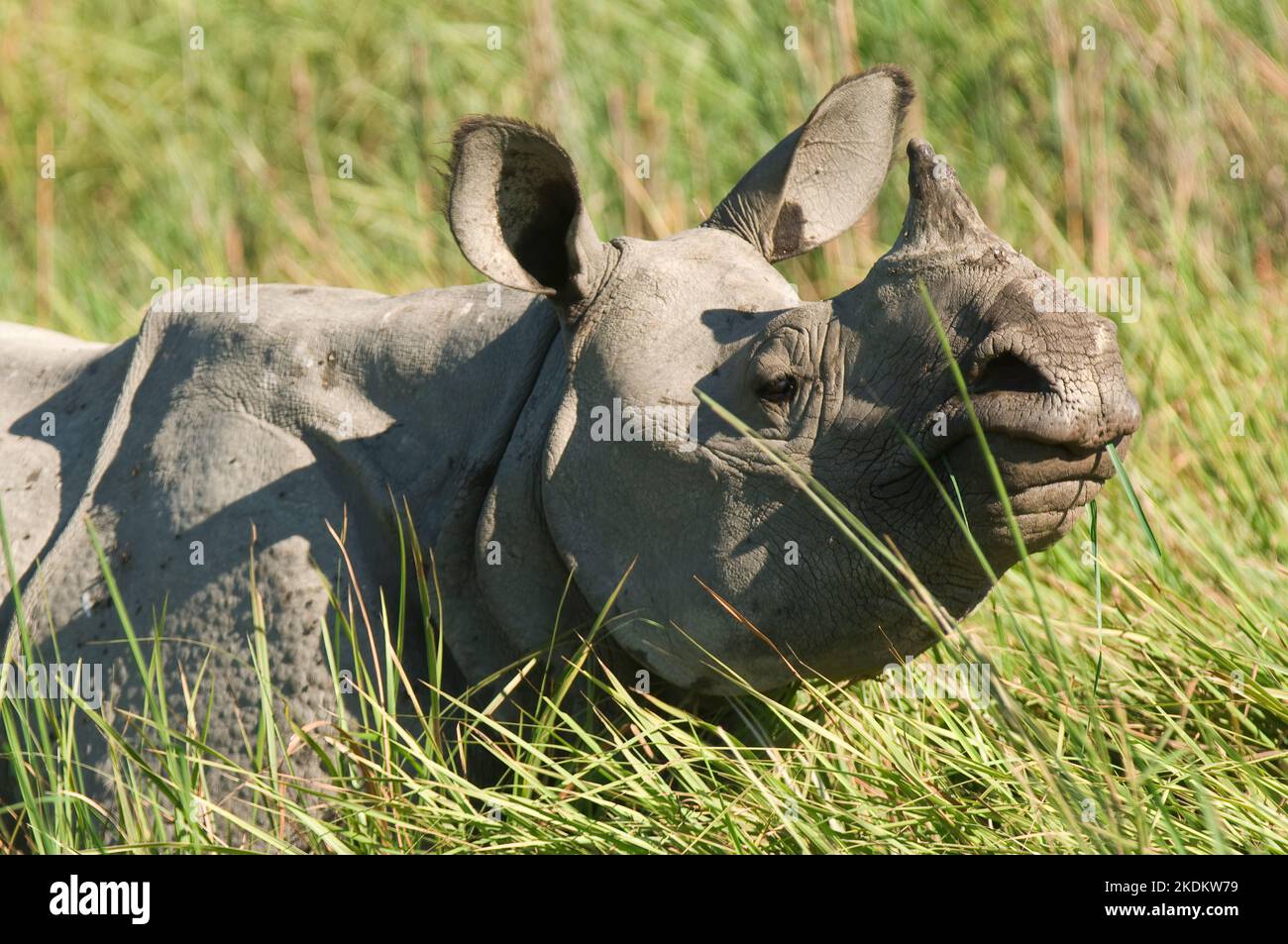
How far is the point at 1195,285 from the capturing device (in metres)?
5.32

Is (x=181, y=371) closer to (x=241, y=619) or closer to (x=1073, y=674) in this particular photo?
(x=241, y=619)

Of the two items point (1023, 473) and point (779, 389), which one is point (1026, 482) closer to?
point (1023, 473)

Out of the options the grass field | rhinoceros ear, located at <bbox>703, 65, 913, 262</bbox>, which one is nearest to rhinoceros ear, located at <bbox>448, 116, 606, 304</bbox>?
rhinoceros ear, located at <bbox>703, 65, 913, 262</bbox>

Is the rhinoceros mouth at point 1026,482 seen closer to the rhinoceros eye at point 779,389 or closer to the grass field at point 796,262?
the grass field at point 796,262

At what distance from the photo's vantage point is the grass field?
9.47 ft

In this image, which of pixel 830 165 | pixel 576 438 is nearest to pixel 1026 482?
pixel 576 438

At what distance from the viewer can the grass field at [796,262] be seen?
2887 mm

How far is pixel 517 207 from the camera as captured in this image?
318 centimetres

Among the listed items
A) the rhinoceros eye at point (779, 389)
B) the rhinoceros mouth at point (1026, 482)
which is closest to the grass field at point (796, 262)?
the rhinoceros mouth at point (1026, 482)

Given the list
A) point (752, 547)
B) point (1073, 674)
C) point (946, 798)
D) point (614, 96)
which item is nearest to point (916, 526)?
point (752, 547)

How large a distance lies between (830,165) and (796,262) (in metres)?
3.07

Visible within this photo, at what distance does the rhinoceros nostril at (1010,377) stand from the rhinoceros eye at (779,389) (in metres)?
0.34

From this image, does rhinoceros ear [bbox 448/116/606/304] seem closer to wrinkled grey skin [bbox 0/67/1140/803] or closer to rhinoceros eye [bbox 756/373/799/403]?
wrinkled grey skin [bbox 0/67/1140/803]
